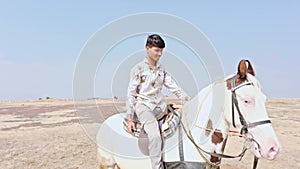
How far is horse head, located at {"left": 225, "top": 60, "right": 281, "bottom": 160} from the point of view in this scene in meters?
2.77

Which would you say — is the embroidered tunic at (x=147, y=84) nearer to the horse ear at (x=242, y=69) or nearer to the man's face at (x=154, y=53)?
the man's face at (x=154, y=53)

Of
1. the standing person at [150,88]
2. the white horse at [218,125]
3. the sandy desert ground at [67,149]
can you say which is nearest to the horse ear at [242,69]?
the white horse at [218,125]

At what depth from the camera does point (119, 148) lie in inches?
161

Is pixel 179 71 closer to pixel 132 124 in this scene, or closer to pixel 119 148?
pixel 132 124

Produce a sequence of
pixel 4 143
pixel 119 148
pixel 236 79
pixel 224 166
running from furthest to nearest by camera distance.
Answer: pixel 4 143
pixel 224 166
pixel 119 148
pixel 236 79

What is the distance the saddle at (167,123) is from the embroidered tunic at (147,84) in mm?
111

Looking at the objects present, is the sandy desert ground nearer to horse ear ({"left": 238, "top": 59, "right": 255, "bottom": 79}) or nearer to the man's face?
the man's face

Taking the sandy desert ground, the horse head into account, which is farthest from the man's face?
the sandy desert ground

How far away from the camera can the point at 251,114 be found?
2865mm

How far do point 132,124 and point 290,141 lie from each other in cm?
1081

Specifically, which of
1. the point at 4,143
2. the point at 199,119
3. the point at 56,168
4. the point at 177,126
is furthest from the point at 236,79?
the point at 4,143

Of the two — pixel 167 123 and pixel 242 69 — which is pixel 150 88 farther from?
pixel 242 69

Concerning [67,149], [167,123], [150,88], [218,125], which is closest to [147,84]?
[150,88]

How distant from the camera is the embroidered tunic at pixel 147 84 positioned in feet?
10.8
